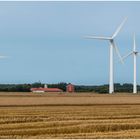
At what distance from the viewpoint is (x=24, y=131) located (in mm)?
23266

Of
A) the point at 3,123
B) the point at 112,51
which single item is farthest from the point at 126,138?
the point at 112,51

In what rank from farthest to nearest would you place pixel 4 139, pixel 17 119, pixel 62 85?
pixel 62 85 → pixel 17 119 → pixel 4 139

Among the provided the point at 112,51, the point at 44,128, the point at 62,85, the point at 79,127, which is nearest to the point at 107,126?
the point at 79,127

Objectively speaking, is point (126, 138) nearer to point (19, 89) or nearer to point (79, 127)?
point (79, 127)

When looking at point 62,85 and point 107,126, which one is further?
point 62,85

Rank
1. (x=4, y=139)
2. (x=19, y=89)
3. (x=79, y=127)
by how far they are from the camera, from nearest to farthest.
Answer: (x=4, y=139)
(x=79, y=127)
(x=19, y=89)

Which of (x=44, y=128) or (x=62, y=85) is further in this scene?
(x=62, y=85)

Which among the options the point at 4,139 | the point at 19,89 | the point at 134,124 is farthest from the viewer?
the point at 19,89

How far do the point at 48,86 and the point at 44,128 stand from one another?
6636 inches

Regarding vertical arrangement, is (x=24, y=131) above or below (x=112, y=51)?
below

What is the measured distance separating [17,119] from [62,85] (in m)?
162

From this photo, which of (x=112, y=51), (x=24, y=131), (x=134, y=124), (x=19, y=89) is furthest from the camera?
(x=19, y=89)

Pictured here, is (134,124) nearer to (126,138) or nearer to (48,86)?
(126,138)

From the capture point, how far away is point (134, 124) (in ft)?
88.8
